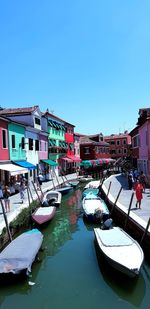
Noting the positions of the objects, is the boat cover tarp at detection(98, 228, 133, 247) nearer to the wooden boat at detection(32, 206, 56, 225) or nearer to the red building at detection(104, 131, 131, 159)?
the wooden boat at detection(32, 206, 56, 225)

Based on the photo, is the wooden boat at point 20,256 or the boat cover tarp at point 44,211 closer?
the wooden boat at point 20,256

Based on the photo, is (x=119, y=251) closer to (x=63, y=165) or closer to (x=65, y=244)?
(x=65, y=244)

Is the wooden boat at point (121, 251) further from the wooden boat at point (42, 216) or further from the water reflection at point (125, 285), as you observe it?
the wooden boat at point (42, 216)

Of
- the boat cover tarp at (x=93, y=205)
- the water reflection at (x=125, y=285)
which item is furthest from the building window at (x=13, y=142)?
the water reflection at (x=125, y=285)

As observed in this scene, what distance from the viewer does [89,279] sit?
9.80 metres

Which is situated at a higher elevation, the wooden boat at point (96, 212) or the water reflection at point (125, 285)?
the wooden boat at point (96, 212)

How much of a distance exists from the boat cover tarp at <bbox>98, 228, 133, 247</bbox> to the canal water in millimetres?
750

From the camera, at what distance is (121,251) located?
1008 centimetres

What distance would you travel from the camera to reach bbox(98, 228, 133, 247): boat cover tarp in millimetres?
10823

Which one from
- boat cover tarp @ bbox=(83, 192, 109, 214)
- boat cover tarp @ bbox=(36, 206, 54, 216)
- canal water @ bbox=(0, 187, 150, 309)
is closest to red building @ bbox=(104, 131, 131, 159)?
boat cover tarp @ bbox=(83, 192, 109, 214)

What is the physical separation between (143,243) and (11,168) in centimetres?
1451

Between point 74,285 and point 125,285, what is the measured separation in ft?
5.52

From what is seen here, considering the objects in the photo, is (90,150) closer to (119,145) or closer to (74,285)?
(119,145)

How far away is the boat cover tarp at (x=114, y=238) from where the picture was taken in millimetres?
10823
